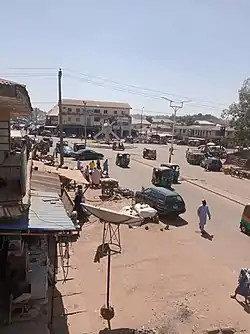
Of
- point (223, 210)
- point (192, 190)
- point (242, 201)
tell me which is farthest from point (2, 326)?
point (192, 190)

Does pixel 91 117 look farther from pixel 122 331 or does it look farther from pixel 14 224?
pixel 14 224

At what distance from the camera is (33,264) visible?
28.2 feet

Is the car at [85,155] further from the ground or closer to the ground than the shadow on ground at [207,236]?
closer to the ground

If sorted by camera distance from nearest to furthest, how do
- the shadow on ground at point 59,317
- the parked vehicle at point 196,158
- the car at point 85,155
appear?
the shadow on ground at point 59,317 < the car at point 85,155 < the parked vehicle at point 196,158

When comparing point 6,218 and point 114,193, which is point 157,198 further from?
point 6,218

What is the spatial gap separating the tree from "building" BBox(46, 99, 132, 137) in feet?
132

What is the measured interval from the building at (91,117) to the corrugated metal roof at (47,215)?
77.3 meters

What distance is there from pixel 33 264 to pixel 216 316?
481 centimetres

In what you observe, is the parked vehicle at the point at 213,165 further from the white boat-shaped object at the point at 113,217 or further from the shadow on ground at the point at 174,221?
the white boat-shaped object at the point at 113,217

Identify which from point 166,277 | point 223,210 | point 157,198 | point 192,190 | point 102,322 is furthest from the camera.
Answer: point 192,190

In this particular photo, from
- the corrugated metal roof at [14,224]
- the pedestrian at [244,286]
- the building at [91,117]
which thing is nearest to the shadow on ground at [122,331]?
the pedestrian at [244,286]

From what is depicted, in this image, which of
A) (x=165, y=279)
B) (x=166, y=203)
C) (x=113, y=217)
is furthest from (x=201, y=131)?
(x=113, y=217)

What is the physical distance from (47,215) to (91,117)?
271 ft

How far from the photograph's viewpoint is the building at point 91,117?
291 feet
